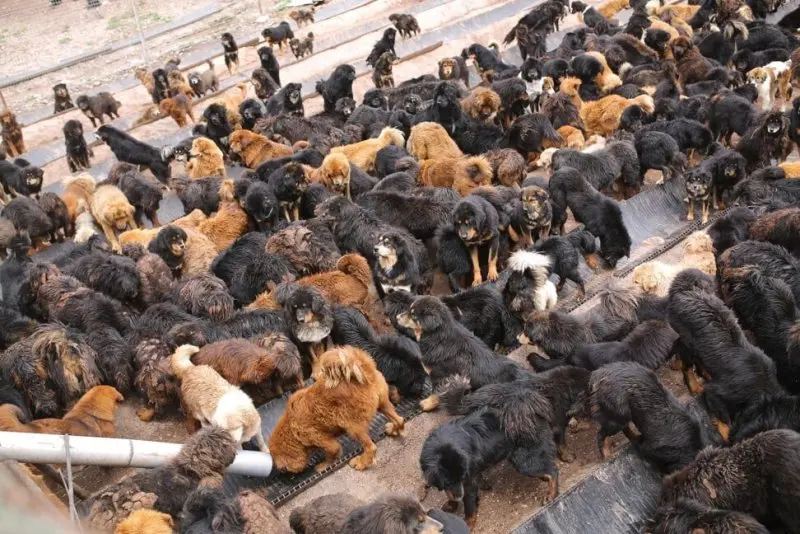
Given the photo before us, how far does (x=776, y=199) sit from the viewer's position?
760 centimetres

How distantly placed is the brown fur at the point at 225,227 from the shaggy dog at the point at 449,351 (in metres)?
3.39

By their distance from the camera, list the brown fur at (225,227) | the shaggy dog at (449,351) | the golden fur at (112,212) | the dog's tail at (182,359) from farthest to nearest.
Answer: the golden fur at (112,212) → the brown fur at (225,227) → the dog's tail at (182,359) → the shaggy dog at (449,351)

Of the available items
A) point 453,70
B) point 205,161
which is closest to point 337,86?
point 453,70

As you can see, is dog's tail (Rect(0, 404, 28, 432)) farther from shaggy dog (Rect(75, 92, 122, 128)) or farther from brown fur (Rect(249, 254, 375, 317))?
shaggy dog (Rect(75, 92, 122, 128))

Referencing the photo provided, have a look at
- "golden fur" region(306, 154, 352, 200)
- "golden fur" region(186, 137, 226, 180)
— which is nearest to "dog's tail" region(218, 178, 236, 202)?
"golden fur" region(306, 154, 352, 200)

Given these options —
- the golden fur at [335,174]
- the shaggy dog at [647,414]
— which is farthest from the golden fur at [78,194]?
the shaggy dog at [647,414]

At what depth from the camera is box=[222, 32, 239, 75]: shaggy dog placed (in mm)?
16078

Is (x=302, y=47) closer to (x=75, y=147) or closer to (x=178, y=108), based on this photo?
(x=178, y=108)

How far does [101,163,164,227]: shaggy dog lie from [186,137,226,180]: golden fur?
0.68 meters

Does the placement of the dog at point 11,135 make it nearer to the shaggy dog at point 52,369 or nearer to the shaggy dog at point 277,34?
the shaggy dog at point 277,34

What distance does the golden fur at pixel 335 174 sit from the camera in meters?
8.73

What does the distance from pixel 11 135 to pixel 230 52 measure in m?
4.90

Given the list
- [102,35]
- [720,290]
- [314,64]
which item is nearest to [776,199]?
[720,290]

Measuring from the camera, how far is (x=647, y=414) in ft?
15.7
